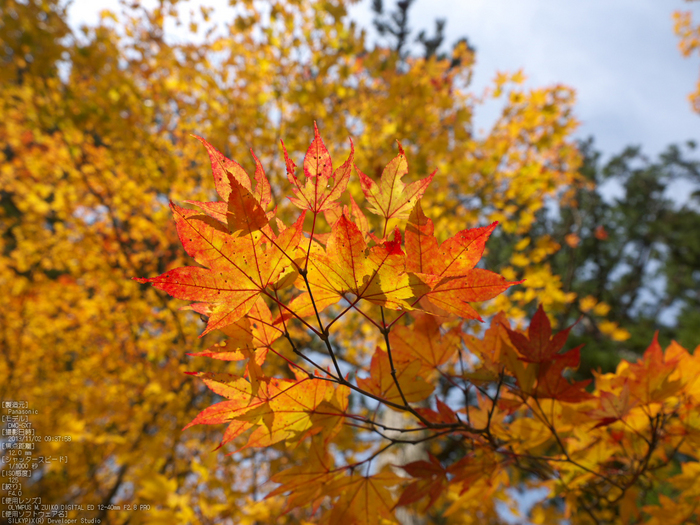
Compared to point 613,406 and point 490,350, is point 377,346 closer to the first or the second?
point 490,350

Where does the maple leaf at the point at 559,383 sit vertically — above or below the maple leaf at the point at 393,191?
below

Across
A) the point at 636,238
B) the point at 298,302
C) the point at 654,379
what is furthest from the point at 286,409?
the point at 636,238

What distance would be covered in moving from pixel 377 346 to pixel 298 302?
18 cm

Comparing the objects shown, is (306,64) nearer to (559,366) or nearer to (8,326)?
(559,366)

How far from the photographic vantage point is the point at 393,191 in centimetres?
48

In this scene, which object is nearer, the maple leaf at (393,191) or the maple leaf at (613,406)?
the maple leaf at (393,191)

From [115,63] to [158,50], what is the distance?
335 mm

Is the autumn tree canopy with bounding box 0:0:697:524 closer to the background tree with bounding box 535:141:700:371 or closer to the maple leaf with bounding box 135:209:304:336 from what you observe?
the maple leaf with bounding box 135:209:304:336

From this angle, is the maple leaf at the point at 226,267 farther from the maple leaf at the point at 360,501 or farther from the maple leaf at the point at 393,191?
the maple leaf at the point at 360,501

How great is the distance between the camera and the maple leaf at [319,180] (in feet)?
1.48

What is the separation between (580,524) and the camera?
410cm

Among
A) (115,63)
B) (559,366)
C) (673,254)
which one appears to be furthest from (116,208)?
(673,254)

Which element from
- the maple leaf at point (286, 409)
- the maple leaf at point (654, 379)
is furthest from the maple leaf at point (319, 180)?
the maple leaf at point (654, 379)

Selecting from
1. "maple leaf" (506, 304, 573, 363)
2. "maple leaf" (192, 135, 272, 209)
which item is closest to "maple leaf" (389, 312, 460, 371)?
"maple leaf" (506, 304, 573, 363)
